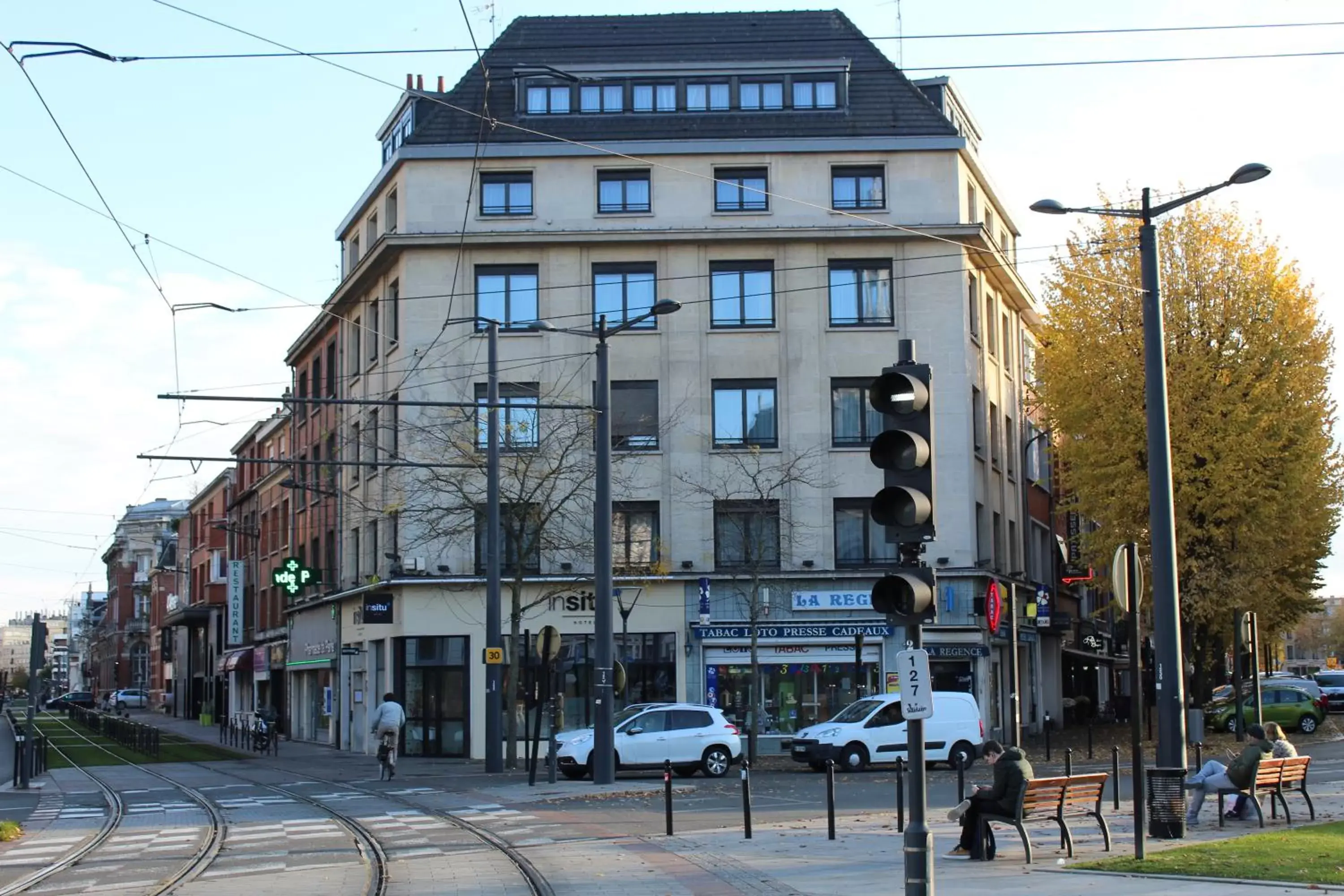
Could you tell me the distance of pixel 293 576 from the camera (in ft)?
156

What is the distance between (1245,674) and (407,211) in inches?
1806

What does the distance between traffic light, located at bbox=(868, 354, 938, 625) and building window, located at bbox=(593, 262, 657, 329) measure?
30795 mm

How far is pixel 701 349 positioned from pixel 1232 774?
79.2 ft

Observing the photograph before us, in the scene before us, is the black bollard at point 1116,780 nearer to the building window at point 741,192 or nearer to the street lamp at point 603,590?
the street lamp at point 603,590

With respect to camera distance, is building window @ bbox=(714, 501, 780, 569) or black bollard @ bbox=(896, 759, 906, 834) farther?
building window @ bbox=(714, 501, 780, 569)

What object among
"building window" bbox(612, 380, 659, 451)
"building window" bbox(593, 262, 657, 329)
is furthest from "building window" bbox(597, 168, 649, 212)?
"building window" bbox(612, 380, 659, 451)

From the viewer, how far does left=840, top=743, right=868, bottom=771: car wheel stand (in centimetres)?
3172

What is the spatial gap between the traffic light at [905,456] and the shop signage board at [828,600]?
29.6 metres

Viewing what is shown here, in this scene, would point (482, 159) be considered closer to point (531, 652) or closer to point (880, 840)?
point (531, 652)

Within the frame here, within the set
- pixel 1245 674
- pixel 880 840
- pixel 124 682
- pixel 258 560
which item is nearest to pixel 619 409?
pixel 880 840

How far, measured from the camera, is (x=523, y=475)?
116 ft

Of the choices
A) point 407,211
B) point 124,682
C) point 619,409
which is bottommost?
point 124,682

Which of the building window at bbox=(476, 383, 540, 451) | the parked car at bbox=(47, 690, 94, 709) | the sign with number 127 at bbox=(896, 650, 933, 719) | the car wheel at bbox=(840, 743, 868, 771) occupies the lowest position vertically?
the parked car at bbox=(47, 690, 94, 709)

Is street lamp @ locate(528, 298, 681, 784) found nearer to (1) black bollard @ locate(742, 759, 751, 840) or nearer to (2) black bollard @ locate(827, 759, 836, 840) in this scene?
(1) black bollard @ locate(742, 759, 751, 840)
